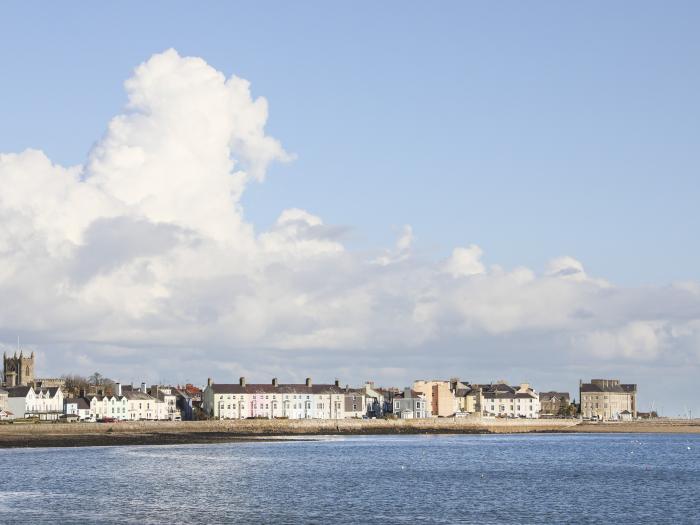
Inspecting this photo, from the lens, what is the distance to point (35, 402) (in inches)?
7564

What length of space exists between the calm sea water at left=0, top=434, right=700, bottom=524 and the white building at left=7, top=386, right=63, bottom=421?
65.7 meters

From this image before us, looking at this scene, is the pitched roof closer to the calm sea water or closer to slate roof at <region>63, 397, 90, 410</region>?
slate roof at <region>63, 397, 90, 410</region>

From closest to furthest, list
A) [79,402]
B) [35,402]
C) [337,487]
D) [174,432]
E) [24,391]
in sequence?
[337,487] < [174,432] < [24,391] < [35,402] < [79,402]

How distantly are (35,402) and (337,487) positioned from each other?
411 feet

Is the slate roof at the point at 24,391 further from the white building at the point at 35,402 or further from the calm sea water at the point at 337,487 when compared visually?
the calm sea water at the point at 337,487

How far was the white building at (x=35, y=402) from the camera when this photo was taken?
189 meters

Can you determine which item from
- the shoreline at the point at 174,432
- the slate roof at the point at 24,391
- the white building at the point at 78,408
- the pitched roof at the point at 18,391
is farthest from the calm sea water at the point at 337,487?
the slate roof at the point at 24,391

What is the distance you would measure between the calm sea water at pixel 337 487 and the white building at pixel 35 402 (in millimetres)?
65677

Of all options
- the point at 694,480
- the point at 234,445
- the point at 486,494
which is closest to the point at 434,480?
the point at 486,494

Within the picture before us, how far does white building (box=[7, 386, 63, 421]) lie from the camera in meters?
189

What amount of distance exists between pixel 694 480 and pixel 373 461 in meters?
32.4

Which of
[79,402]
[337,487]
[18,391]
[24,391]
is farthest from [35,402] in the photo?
[337,487]

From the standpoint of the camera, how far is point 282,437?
562ft

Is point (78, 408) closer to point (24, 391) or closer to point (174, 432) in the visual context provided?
point (24, 391)
